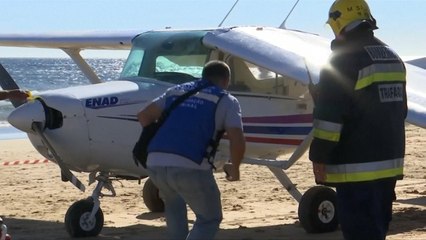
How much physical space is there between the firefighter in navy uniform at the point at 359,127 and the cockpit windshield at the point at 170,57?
172 inches

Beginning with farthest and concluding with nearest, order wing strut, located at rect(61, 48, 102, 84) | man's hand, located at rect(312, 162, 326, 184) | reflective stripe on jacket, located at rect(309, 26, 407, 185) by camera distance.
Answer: wing strut, located at rect(61, 48, 102, 84)
man's hand, located at rect(312, 162, 326, 184)
reflective stripe on jacket, located at rect(309, 26, 407, 185)

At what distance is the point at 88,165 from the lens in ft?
30.3

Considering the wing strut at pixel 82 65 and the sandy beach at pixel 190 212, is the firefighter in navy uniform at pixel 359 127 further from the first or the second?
the wing strut at pixel 82 65

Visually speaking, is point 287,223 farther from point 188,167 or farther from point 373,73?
point 373,73

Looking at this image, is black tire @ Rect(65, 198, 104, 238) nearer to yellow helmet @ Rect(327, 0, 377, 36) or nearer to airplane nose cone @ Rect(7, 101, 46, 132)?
airplane nose cone @ Rect(7, 101, 46, 132)

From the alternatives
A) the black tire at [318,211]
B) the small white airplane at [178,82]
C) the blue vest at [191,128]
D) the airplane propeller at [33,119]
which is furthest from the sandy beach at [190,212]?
the blue vest at [191,128]

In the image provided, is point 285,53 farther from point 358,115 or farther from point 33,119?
point 358,115

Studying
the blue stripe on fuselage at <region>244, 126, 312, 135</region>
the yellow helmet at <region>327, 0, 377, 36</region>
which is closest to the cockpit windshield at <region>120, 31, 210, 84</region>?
the blue stripe on fuselage at <region>244, 126, 312, 135</region>

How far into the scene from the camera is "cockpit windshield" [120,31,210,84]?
978 centimetres

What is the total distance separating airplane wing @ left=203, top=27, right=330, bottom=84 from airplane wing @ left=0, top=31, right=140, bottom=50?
1.67 meters

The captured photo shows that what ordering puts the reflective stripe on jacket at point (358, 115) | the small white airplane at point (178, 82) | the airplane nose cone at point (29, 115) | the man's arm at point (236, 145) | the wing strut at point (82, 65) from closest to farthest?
1. the reflective stripe on jacket at point (358, 115)
2. the man's arm at point (236, 145)
3. the airplane nose cone at point (29, 115)
4. the small white airplane at point (178, 82)
5. the wing strut at point (82, 65)

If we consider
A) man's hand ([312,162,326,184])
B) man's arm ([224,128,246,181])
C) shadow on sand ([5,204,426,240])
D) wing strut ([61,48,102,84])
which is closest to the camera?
man's hand ([312,162,326,184])

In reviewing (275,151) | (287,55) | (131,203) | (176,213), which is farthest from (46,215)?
(176,213)

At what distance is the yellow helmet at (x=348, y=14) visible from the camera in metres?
5.41
